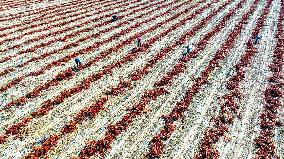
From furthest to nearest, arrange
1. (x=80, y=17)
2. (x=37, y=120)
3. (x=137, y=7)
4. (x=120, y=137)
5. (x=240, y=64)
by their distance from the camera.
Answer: (x=137, y=7) → (x=80, y=17) → (x=240, y=64) → (x=37, y=120) → (x=120, y=137)

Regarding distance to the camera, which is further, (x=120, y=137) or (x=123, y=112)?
(x=123, y=112)

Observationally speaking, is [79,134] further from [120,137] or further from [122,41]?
[122,41]

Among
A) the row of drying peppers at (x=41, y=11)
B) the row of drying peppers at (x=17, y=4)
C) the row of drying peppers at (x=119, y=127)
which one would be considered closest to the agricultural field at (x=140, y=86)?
the row of drying peppers at (x=119, y=127)

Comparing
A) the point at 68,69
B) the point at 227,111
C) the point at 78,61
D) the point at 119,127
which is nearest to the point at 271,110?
→ the point at 227,111

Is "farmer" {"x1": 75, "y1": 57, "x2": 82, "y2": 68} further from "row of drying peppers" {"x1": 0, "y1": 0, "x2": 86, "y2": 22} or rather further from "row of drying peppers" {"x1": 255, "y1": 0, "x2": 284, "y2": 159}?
"row of drying peppers" {"x1": 0, "y1": 0, "x2": 86, "y2": 22}

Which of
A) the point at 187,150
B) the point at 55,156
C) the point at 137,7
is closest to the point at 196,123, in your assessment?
the point at 187,150

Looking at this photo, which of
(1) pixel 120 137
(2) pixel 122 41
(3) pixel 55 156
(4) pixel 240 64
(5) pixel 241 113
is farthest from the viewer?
(2) pixel 122 41

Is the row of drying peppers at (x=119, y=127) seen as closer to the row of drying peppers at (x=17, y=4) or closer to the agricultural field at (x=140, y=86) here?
the agricultural field at (x=140, y=86)
